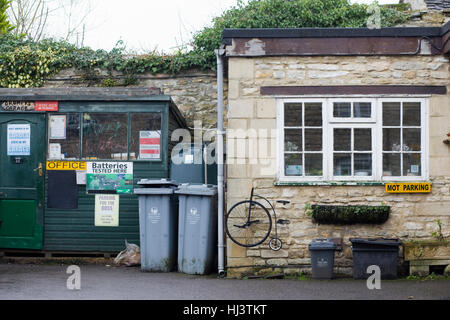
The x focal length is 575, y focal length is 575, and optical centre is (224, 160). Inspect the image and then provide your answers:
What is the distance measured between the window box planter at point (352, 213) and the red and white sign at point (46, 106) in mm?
4837

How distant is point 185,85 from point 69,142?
3948mm

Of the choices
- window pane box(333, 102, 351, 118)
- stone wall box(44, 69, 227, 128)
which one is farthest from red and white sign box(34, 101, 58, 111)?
window pane box(333, 102, 351, 118)

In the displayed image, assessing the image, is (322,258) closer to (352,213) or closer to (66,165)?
(352,213)

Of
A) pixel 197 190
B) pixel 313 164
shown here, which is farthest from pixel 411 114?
pixel 197 190

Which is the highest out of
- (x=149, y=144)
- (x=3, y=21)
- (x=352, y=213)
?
(x=3, y=21)

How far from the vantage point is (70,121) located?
10.1 meters

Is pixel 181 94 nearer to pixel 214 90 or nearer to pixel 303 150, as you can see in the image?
pixel 214 90

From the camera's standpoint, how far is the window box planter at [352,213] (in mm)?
8586

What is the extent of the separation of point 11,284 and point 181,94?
6595 millimetres

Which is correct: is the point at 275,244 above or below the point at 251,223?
below

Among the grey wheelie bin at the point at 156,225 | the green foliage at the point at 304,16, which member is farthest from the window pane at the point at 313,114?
the green foliage at the point at 304,16

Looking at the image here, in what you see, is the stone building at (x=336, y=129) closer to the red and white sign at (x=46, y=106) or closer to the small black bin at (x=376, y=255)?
the small black bin at (x=376, y=255)

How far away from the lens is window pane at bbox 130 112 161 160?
32.7ft

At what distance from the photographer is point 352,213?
8.59 metres
